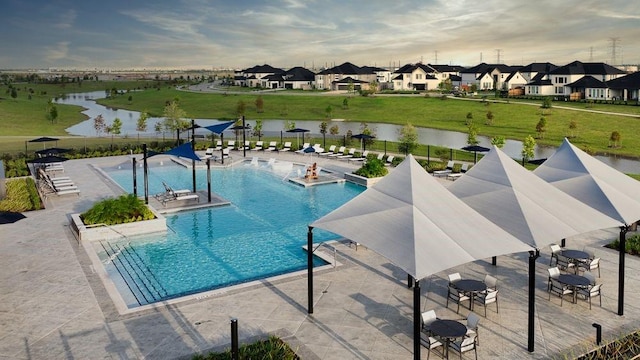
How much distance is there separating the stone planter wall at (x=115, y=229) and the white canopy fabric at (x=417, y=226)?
32.9 ft

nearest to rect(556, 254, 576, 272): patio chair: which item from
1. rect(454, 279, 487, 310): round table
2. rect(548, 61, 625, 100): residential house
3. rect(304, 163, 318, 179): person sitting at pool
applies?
rect(454, 279, 487, 310): round table

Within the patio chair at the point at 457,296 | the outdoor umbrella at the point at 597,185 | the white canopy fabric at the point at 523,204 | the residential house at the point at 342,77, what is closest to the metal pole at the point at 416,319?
the white canopy fabric at the point at 523,204

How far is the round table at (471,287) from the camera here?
12.4m

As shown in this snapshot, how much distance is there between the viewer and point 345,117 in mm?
80500

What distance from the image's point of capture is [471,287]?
1249 cm

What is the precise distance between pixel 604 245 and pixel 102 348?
15579 millimetres

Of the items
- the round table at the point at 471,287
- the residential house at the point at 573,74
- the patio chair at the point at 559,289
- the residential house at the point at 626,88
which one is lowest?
the patio chair at the point at 559,289

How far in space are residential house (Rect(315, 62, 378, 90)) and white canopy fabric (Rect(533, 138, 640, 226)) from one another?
112 metres

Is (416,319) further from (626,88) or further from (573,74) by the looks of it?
(573,74)

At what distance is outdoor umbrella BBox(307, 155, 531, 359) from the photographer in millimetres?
9789

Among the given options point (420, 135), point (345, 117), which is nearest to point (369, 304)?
point (420, 135)

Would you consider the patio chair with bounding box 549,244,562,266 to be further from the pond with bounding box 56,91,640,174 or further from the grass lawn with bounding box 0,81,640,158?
A: the grass lawn with bounding box 0,81,640,158

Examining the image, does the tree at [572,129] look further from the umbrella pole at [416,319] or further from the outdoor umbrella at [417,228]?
the umbrella pole at [416,319]

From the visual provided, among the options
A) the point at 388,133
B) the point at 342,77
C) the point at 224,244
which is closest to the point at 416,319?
the point at 224,244
